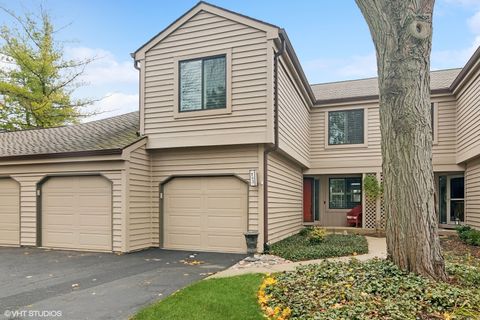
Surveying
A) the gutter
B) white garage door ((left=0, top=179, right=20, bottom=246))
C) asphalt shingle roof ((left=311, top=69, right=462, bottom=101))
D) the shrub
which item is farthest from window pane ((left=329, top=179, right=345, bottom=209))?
white garage door ((left=0, top=179, right=20, bottom=246))

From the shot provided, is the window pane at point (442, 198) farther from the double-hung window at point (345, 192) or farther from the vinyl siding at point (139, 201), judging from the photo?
the vinyl siding at point (139, 201)

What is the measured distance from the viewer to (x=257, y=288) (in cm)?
541

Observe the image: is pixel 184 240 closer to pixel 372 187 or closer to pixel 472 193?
pixel 372 187

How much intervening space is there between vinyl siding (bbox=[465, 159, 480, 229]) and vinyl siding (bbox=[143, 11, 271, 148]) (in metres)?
7.90

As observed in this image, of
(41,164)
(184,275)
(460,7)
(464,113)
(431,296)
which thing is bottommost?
(184,275)

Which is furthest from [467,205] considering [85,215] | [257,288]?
[85,215]

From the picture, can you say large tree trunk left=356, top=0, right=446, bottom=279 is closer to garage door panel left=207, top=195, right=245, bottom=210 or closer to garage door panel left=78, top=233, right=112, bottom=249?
garage door panel left=207, top=195, right=245, bottom=210

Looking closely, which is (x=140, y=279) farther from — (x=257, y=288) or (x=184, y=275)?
(x=257, y=288)

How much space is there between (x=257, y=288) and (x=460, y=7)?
13.4 meters

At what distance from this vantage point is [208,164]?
31.7ft

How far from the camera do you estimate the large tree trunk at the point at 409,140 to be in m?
4.51

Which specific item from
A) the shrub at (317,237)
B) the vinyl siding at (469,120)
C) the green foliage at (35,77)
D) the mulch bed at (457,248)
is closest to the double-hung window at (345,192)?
the vinyl siding at (469,120)

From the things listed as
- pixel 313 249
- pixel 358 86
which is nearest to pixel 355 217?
pixel 358 86

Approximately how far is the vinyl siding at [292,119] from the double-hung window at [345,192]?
2272 mm
